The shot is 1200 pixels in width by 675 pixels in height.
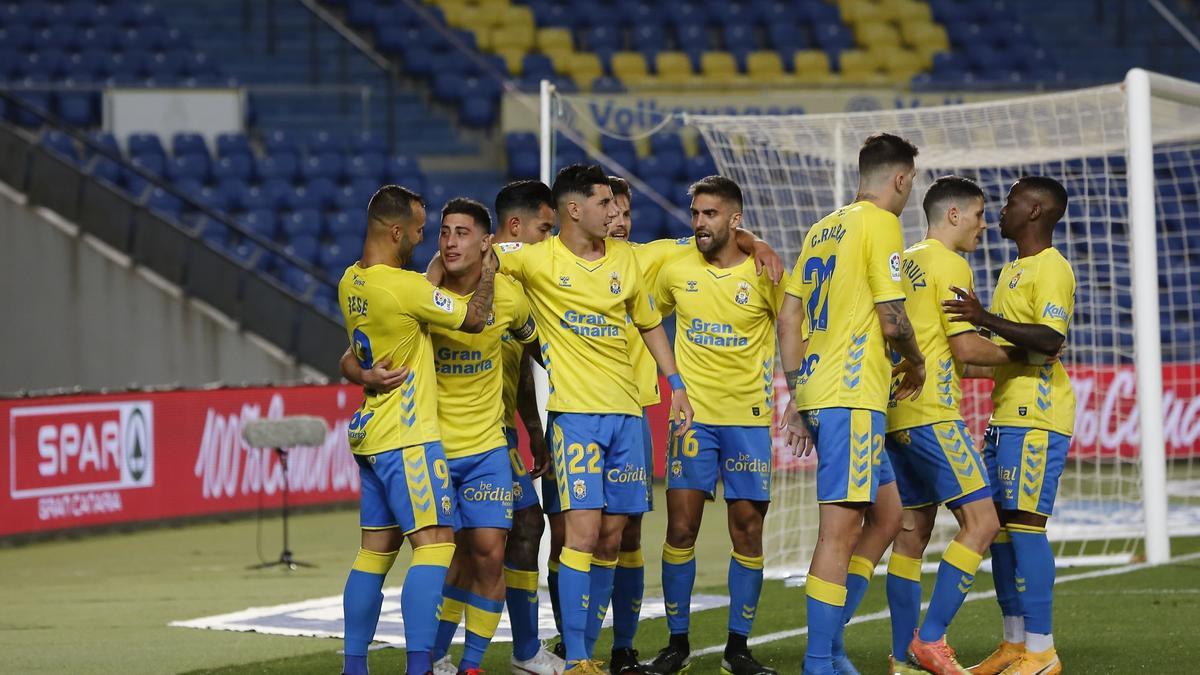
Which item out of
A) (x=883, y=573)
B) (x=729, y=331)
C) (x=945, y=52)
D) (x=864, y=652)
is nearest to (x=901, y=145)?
(x=729, y=331)

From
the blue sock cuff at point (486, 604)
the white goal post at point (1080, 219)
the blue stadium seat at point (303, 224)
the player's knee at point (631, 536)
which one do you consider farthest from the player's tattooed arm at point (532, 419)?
the blue stadium seat at point (303, 224)

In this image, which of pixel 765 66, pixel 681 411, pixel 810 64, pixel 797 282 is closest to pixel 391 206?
pixel 681 411

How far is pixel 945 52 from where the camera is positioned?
81.8ft

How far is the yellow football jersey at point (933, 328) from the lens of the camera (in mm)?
7336

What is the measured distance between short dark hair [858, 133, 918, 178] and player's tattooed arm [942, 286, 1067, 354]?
661 millimetres

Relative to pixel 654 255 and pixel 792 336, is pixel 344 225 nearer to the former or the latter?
pixel 654 255

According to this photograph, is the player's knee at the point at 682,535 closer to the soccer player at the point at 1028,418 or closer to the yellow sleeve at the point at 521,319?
the yellow sleeve at the point at 521,319

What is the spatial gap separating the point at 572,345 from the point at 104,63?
1521 cm

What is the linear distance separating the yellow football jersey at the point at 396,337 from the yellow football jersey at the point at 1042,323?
257 cm

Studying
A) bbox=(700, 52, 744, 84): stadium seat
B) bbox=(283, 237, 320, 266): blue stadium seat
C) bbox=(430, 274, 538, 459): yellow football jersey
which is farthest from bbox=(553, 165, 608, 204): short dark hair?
bbox=(700, 52, 744, 84): stadium seat

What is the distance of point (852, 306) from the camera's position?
6.95 meters

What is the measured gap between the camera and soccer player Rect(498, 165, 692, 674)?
23.8 feet

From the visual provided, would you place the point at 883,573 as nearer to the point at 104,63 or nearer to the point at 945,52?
the point at 104,63

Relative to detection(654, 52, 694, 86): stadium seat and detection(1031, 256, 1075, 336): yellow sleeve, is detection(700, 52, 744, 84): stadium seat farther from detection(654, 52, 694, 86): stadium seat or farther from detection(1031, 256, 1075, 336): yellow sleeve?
detection(1031, 256, 1075, 336): yellow sleeve
